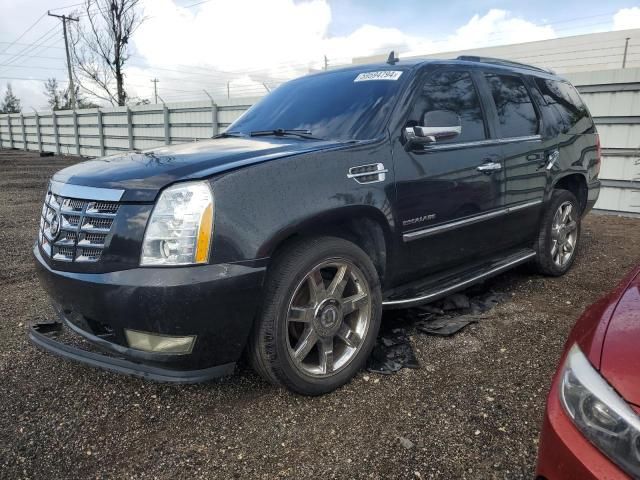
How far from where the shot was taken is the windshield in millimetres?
3033

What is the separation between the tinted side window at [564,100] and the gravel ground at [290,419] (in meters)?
2.15

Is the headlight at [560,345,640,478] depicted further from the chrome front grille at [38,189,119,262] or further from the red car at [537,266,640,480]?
the chrome front grille at [38,189,119,262]

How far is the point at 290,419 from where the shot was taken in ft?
8.14

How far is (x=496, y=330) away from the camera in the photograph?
11.5 feet

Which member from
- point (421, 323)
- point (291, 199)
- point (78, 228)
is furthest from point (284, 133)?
point (421, 323)

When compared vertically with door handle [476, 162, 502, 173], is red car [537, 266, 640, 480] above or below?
below

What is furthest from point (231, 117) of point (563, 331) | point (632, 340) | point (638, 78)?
point (632, 340)

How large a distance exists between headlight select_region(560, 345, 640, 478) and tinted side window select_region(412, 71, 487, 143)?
2.05m

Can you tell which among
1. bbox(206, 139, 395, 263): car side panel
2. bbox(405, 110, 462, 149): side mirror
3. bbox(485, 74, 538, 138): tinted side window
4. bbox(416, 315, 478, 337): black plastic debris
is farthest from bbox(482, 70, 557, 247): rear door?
bbox(206, 139, 395, 263): car side panel

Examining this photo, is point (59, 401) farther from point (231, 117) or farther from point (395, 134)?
point (231, 117)

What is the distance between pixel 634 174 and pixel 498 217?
16.4 feet

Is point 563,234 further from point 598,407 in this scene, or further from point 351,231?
point 598,407

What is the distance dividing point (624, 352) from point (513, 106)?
9.96 ft

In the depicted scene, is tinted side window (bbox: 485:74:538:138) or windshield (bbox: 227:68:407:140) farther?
tinted side window (bbox: 485:74:538:138)
